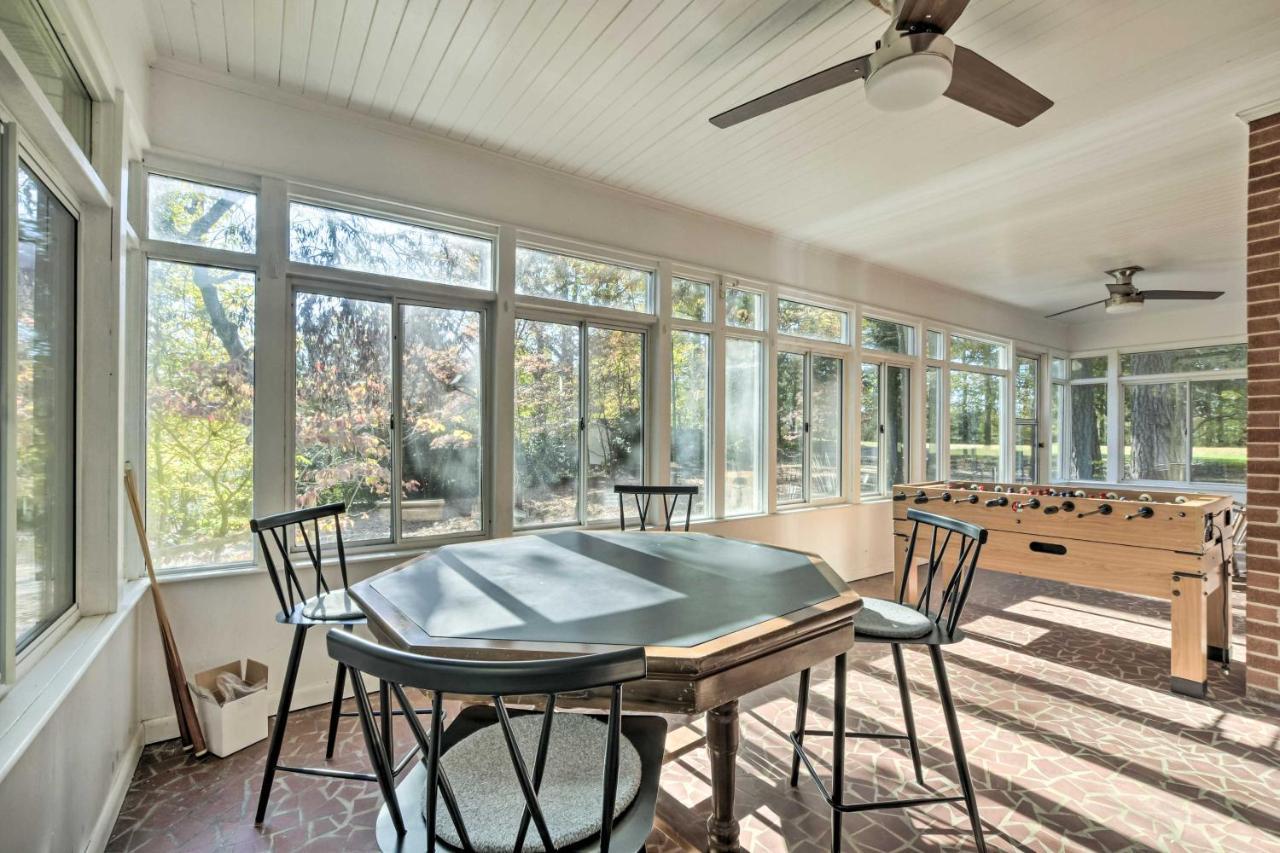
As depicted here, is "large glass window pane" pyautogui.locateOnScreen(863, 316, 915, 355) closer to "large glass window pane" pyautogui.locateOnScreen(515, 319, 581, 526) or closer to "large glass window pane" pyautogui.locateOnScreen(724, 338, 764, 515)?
"large glass window pane" pyautogui.locateOnScreen(724, 338, 764, 515)

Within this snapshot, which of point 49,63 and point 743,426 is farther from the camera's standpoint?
point 743,426

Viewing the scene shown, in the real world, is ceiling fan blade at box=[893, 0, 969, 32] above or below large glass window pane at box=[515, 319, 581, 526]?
above

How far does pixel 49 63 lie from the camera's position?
1694 millimetres

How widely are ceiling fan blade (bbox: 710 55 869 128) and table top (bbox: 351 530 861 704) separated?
1677 mm

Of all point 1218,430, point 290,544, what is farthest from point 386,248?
point 1218,430

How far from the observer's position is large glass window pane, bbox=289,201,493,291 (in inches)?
114

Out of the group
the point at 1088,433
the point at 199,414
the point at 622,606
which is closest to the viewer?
the point at 622,606

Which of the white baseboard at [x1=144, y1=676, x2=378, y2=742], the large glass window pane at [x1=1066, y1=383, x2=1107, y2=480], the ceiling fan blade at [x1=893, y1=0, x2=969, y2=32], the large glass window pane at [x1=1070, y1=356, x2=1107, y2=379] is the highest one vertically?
the ceiling fan blade at [x1=893, y1=0, x2=969, y2=32]

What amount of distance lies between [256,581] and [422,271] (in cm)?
174

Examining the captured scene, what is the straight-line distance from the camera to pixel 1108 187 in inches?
146

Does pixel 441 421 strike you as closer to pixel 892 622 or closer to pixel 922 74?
pixel 892 622

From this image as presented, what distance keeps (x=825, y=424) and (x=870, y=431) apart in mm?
587

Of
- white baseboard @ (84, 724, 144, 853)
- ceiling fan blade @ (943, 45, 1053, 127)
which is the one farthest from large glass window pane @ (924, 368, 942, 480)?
white baseboard @ (84, 724, 144, 853)

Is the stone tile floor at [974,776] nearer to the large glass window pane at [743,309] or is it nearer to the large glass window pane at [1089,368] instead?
the large glass window pane at [743,309]
